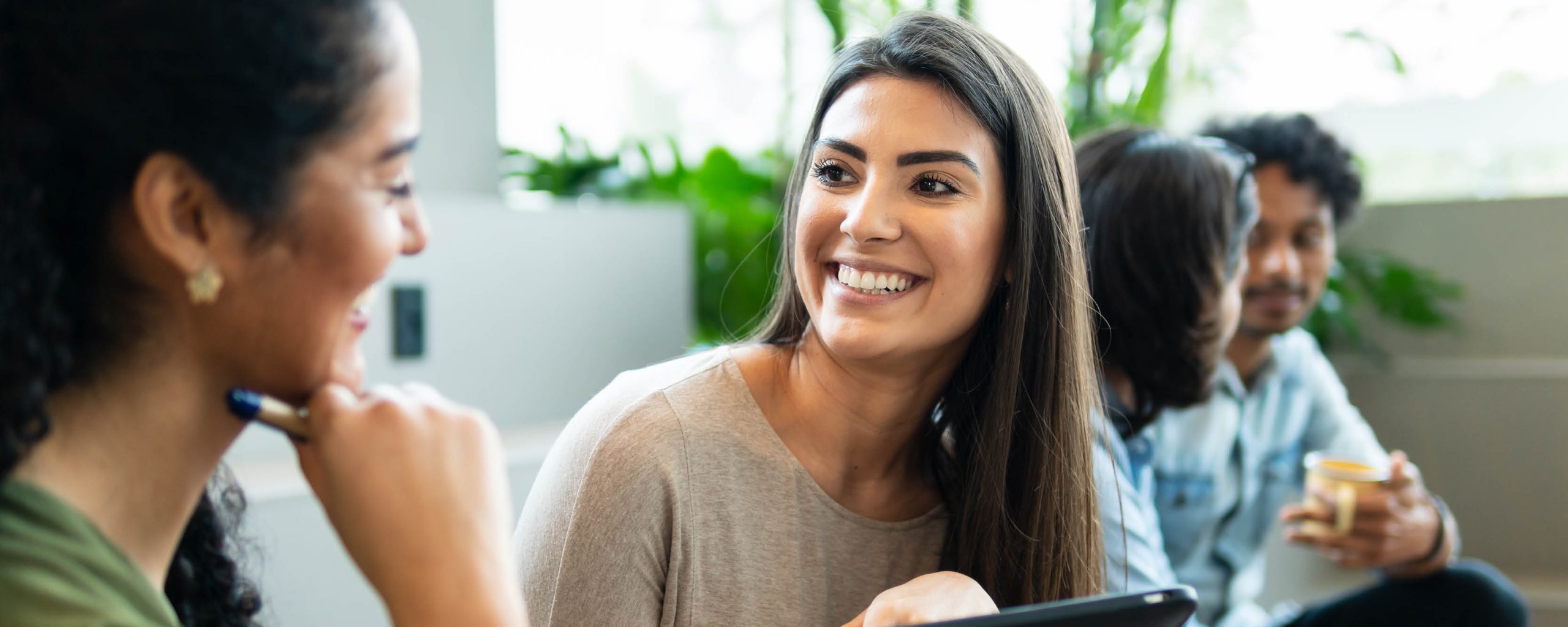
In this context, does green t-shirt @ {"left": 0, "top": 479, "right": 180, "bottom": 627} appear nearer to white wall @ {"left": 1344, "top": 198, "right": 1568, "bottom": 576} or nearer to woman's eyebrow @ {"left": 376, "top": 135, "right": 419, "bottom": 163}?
woman's eyebrow @ {"left": 376, "top": 135, "right": 419, "bottom": 163}

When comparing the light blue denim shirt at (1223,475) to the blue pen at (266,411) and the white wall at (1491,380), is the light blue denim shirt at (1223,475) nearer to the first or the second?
the white wall at (1491,380)

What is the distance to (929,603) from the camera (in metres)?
1.14

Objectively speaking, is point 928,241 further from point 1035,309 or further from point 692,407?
point 692,407

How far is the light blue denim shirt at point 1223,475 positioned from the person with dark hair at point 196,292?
102 cm

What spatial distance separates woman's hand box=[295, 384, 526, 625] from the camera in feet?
2.61

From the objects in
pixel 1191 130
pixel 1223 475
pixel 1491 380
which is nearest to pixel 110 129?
pixel 1223 475

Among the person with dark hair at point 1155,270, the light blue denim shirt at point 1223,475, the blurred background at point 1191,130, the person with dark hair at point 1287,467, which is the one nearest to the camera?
the light blue denim shirt at point 1223,475

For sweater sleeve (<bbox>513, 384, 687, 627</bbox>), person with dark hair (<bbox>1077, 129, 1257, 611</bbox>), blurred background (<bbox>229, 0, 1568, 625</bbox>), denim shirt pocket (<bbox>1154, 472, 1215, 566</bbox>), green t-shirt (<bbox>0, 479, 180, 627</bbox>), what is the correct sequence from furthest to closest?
1. blurred background (<bbox>229, 0, 1568, 625</bbox>)
2. denim shirt pocket (<bbox>1154, 472, 1215, 566</bbox>)
3. person with dark hair (<bbox>1077, 129, 1257, 611</bbox>)
4. sweater sleeve (<bbox>513, 384, 687, 627</bbox>)
5. green t-shirt (<bbox>0, 479, 180, 627</bbox>)

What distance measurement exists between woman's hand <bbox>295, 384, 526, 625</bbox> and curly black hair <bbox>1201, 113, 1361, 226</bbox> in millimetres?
2075

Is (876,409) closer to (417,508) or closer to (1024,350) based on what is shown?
(1024,350)

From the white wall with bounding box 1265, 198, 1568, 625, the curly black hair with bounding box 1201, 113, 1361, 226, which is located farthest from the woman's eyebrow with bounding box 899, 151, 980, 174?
the white wall with bounding box 1265, 198, 1568, 625

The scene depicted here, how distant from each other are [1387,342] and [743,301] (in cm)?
189

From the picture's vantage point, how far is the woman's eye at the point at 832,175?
142cm

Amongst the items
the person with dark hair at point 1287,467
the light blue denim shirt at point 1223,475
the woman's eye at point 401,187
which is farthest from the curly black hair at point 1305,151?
the woman's eye at point 401,187
